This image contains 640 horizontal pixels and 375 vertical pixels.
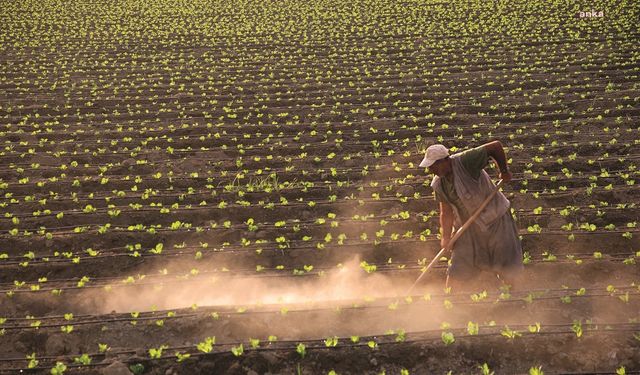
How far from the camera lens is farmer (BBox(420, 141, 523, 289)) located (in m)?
4.01

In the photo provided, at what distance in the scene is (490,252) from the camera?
4.28m

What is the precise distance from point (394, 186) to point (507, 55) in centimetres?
684

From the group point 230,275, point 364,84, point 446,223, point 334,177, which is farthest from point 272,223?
point 364,84

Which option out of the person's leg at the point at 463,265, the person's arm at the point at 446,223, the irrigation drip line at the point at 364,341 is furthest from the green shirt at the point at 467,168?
the irrigation drip line at the point at 364,341

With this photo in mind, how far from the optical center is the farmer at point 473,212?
158 inches

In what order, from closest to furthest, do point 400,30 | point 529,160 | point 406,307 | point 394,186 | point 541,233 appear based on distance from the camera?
point 406,307
point 541,233
point 394,186
point 529,160
point 400,30

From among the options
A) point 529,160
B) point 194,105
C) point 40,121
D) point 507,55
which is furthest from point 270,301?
point 507,55

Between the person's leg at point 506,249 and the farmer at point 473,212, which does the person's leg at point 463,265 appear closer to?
the farmer at point 473,212

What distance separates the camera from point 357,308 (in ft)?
13.0

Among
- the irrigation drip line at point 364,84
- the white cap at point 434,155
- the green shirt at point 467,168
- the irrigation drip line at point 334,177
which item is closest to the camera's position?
the white cap at point 434,155

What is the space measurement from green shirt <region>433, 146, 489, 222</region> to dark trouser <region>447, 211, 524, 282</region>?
22 cm

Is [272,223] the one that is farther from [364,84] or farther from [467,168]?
[364,84]

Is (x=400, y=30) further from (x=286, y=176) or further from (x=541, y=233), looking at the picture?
(x=541, y=233)

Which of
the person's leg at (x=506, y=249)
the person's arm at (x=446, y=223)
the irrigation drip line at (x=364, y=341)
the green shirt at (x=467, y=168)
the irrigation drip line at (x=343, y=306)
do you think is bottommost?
the irrigation drip line at (x=364, y=341)
